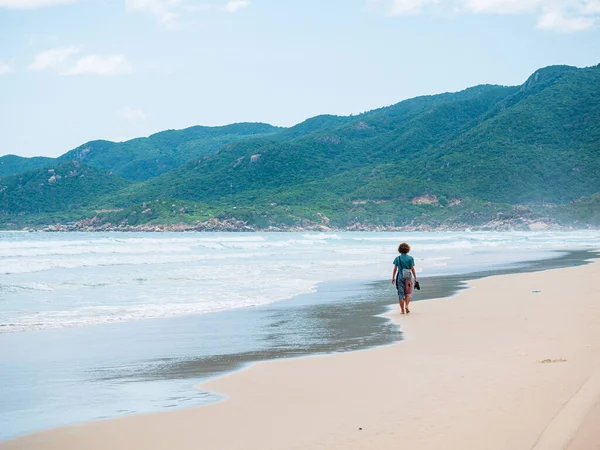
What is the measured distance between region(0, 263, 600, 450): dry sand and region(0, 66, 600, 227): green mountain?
98.3 metres

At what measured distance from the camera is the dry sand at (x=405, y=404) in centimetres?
536

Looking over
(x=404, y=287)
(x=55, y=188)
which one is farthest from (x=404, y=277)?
(x=55, y=188)

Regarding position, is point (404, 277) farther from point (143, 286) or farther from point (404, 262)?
point (143, 286)

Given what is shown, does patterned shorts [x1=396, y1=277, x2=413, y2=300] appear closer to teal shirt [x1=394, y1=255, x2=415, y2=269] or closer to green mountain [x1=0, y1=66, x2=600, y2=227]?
teal shirt [x1=394, y1=255, x2=415, y2=269]

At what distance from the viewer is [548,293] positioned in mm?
16375

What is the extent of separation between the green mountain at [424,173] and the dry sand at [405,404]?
98.3 m

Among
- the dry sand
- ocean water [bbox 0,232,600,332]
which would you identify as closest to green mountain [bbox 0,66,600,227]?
ocean water [bbox 0,232,600,332]

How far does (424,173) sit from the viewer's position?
133 m

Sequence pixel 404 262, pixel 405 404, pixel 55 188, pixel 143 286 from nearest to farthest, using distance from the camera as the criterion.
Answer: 1. pixel 405 404
2. pixel 404 262
3. pixel 143 286
4. pixel 55 188

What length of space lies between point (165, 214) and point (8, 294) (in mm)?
107200

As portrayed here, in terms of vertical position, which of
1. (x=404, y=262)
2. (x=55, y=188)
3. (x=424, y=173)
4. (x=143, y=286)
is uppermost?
(x=55, y=188)

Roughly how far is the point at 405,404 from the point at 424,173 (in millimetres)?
129170

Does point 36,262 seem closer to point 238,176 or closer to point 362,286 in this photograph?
point 362,286

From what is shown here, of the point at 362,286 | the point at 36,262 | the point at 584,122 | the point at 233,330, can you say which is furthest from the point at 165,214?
the point at 233,330
